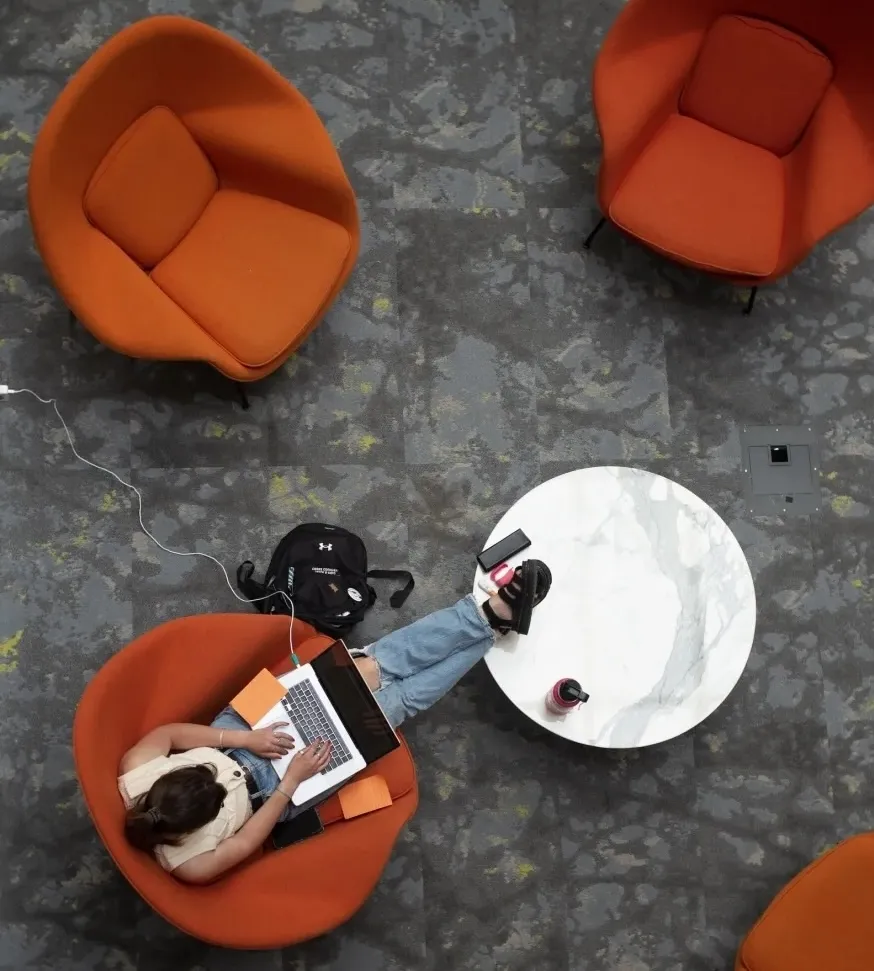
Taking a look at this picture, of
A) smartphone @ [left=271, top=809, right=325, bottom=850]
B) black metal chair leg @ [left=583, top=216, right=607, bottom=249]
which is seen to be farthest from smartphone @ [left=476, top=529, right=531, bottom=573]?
black metal chair leg @ [left=583, top=216, right=607, bottom=249]

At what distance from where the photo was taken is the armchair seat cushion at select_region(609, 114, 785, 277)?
2.81m

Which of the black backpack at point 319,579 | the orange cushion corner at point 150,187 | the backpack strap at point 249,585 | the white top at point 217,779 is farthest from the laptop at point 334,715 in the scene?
the orange cushion corner at point 150,187

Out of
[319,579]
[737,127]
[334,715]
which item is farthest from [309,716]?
[737,127]

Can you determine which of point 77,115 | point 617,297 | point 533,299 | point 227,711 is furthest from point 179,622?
point 617,297

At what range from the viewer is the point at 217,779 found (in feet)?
7.35

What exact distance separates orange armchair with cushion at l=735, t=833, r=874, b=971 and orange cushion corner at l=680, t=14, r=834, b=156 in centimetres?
219

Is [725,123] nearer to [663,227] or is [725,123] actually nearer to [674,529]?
[663,227]

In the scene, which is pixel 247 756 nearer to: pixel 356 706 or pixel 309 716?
pixel 309 716

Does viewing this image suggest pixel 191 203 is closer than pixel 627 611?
No

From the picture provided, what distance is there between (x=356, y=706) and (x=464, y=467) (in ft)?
3.09

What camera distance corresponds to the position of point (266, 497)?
2904 millimetres

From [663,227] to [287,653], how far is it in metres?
1.75

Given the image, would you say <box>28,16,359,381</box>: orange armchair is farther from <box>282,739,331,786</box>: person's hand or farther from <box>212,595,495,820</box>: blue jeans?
<box>282,739,331,786</box>: person's hand

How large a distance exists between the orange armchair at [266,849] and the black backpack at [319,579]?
179 millimetres
